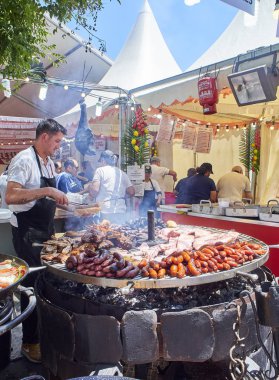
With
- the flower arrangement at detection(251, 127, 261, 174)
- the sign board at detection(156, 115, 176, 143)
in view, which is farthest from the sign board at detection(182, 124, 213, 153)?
the flower arrangement at detection(251, 127, 261, 174)

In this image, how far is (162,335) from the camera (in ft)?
8.20

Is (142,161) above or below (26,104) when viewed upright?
below

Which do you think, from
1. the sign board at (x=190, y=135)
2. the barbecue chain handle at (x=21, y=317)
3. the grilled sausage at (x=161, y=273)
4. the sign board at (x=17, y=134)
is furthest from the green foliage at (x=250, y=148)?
the barbecue chain handle at (x=21, y=317)

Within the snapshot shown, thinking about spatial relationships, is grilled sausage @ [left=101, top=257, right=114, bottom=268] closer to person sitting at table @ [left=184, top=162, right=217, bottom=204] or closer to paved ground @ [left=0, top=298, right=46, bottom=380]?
paved ground @ [left=0, top=298, right=46, bottom=380]

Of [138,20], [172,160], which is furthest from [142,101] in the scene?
[172,160]

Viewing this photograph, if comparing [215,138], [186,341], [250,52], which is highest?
[250,52]

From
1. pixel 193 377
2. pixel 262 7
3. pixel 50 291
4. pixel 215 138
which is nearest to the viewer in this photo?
pixel 50 291

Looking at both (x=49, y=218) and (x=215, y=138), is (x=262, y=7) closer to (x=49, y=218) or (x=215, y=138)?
(x=49, y=218)

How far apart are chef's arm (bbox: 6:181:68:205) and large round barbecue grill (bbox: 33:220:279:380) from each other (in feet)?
2.86

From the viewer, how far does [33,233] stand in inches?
155

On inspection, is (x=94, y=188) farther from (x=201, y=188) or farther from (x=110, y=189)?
(x=201, y=188)

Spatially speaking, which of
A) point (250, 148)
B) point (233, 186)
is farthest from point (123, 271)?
point (250, 148)

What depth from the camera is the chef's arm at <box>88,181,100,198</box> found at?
23.9ft

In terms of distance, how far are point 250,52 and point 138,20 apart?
207 inches
